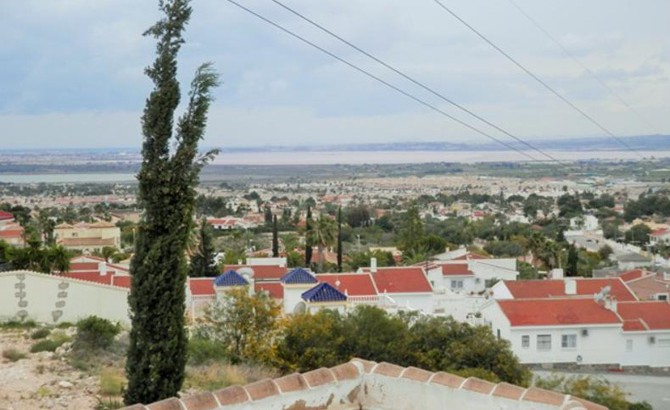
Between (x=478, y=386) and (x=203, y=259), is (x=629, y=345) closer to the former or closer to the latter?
(x=203, y=259)

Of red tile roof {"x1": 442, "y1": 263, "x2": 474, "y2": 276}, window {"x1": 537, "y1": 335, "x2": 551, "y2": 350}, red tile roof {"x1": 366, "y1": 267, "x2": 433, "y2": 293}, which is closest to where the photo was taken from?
window {"x1": 537, "y1": 335, "x2": 551, "y2": 350}

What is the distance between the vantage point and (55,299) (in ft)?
70.4

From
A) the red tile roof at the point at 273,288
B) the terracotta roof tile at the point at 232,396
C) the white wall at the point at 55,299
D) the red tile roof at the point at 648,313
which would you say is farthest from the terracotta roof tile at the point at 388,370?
the red tile roof at the point at 648,313

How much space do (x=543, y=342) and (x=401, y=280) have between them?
624cm

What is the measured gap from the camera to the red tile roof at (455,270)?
4594cm

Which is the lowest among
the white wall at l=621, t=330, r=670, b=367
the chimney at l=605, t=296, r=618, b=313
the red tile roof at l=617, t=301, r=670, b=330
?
the white wall at l=621, t=330, r=670, b=367

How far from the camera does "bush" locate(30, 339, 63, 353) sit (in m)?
16.4

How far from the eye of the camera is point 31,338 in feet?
58.7

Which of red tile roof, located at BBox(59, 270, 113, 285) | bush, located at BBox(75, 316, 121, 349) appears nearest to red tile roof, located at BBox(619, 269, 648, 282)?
red tile roof, located at BBox(59, 270, 113, 285)

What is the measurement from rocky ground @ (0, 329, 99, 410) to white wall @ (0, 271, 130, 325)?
4.57 meters

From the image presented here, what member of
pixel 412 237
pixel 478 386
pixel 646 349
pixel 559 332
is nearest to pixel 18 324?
pixel 478 386

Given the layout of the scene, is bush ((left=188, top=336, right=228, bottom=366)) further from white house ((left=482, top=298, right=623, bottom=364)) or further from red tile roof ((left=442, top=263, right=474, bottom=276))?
red tile roof ((left=442, top=263, right=474, bottom=276))

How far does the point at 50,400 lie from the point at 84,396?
532mm

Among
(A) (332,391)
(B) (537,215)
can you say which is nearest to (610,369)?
(A) (332,391)
